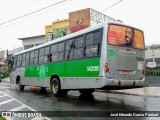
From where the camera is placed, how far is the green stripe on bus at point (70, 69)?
12.0 metres

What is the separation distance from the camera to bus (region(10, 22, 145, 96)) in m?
11.6

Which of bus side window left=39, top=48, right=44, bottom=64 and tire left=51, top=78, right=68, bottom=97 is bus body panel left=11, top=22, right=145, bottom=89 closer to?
tire left=51, top=78, right=68, bottom=97

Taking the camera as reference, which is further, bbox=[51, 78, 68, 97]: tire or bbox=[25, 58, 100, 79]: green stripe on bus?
bbox=[51, 78, 68, 97]: tire

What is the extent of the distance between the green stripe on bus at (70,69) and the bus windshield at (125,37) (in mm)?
1110

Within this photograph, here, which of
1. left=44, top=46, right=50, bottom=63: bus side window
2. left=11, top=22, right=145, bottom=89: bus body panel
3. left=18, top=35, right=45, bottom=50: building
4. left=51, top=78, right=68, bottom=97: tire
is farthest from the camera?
left=18, top=35, right=45, bottom=50: building

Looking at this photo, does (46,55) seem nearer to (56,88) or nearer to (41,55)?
(41,55)

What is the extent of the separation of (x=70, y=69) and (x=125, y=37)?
3.39 metres

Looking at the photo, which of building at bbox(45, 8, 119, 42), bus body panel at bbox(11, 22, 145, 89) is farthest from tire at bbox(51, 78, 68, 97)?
building at bbox(45, 8, 119, 42)

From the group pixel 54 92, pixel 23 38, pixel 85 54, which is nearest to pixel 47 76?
pixel 54 92

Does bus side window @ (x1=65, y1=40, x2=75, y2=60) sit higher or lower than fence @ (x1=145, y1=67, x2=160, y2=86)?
higher

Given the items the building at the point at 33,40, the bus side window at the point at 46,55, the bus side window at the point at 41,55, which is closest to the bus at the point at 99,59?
the bus side window at the point at 46,55

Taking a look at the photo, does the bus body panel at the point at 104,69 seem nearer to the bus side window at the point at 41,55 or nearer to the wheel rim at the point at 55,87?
the wheel rim at the point at 55,87

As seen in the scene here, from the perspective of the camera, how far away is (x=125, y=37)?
1224 centimetres

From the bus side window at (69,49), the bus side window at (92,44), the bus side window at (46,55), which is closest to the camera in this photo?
the bus side window at (92,44)
